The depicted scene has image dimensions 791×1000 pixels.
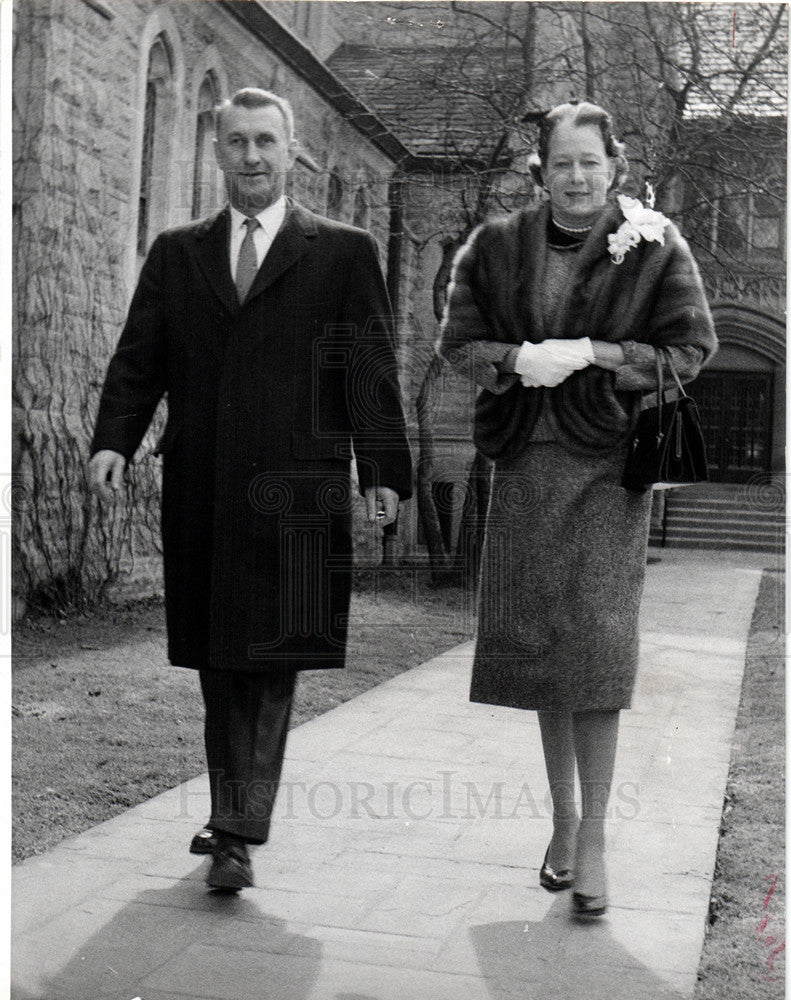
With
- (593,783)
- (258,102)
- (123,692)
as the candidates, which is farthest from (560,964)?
(258,102)

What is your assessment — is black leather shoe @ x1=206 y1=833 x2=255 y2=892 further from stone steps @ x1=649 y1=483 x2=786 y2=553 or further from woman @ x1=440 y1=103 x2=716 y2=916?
stone steps @ x1=649 y1=483 x2=786 y2=553

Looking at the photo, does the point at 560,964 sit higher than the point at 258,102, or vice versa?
the point at 258,102

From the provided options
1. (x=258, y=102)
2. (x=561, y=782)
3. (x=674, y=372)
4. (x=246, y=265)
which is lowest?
(x=561, y=782)

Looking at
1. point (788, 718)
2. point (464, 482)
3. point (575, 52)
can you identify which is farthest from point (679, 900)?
point (575, 52)

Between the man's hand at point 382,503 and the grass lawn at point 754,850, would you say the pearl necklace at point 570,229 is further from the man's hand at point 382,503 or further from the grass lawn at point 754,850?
the grass lawn at point 754,850

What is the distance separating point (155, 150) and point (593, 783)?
208 cm

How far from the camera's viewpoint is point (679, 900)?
327cm

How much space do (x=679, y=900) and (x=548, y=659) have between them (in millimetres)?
695

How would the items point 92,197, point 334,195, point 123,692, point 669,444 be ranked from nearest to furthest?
point 669,444, point 334,195, point 92,197, point 123,692

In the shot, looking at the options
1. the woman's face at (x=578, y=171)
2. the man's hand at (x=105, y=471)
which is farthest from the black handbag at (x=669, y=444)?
the man's hand at (x=105, y=471)

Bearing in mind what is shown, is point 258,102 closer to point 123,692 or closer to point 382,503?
point 382,503

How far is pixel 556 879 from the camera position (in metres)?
3.32

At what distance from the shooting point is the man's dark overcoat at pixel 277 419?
3.37 metres

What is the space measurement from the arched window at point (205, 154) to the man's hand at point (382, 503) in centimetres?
87
